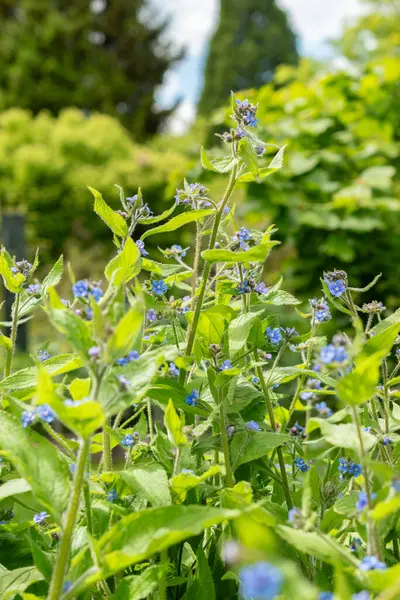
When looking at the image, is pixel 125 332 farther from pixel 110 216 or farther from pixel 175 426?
pixel 110 216

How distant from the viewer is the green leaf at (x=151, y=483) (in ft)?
2.91

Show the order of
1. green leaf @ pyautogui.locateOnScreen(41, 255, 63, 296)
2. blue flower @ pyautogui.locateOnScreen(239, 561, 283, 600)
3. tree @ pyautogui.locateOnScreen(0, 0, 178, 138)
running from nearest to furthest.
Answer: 1. blue flower @ pyautogui.locateOnScreen(239, 561, 283, 600)
2. green leaf @ pyautogui.locateOnScreen(41, 255, 63, 296)
3. tree @ pyautogui.locateOnScreen(0, 0, 178, 138)

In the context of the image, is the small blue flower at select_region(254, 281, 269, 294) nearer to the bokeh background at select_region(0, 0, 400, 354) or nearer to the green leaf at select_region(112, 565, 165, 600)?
the green leaf at select_region(112, 565, 165, 600)

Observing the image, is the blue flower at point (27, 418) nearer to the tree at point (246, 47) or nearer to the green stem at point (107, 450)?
the green stem at point (107, 450)

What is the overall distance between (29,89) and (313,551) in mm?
21794

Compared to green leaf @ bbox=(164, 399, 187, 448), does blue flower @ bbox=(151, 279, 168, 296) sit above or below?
above

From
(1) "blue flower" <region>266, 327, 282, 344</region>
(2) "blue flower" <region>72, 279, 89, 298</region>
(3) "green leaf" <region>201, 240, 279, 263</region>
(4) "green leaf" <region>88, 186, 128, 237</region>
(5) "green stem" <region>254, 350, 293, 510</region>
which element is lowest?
(5) "green stem" <region>254, 350, 293, 510</region>

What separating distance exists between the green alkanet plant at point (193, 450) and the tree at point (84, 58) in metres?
21.1

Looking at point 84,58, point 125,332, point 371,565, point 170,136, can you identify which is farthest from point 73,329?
point 84,58

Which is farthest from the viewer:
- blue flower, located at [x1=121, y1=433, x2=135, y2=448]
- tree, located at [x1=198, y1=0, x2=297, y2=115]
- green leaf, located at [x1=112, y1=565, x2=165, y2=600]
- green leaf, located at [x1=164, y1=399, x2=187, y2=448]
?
tree, located at [x1=198, y1=0, x2=297, y2=115]

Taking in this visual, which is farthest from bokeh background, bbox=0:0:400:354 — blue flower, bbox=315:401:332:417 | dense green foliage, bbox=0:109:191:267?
blue flower, bbox=315:401:332:417

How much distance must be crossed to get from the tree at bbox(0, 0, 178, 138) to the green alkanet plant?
2106cm

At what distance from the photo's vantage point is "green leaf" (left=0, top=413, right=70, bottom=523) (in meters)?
0.81

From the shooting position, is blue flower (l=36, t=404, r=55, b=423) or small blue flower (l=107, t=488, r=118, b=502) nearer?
blue flower (l=36, t=404, r=55, b=423)
